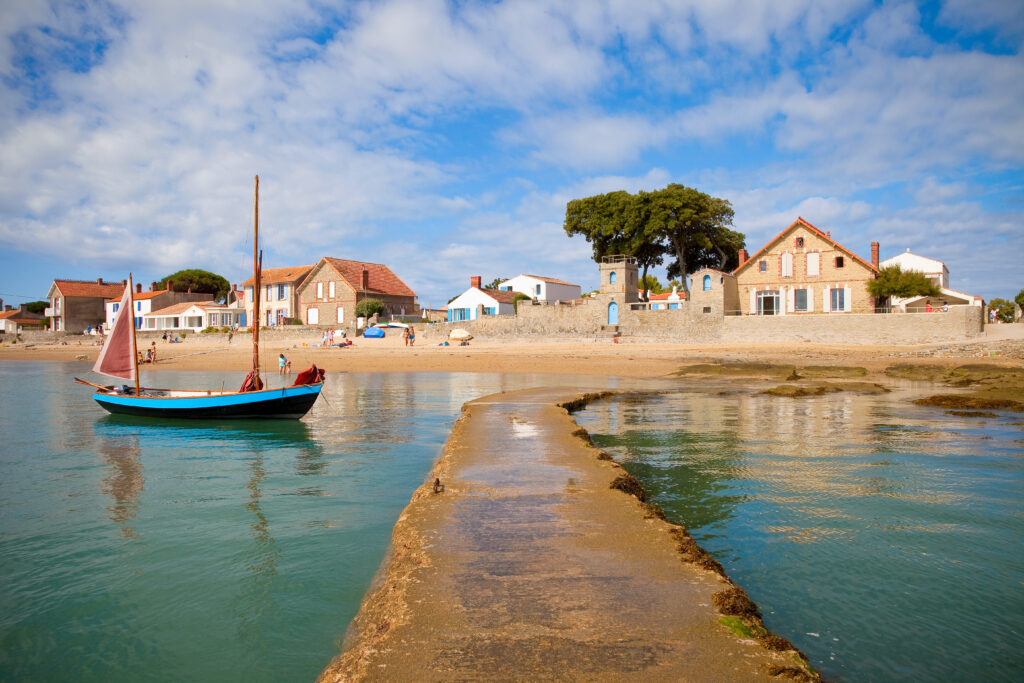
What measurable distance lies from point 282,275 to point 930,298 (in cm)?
5544

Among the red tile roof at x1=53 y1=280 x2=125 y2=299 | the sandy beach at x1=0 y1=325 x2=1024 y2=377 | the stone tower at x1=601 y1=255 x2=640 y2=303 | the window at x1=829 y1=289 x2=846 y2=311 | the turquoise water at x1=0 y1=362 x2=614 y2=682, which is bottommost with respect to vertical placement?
the turquoise water at x1=0 y1=362 x2=614 y2=682

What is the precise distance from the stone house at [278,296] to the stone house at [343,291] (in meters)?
0.66

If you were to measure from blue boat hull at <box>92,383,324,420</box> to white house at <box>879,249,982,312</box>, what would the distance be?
34834 millimetres

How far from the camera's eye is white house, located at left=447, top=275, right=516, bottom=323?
5816cm

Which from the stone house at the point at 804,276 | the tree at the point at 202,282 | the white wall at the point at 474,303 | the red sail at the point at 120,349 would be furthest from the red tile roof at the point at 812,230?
the tree at the point at 202,282

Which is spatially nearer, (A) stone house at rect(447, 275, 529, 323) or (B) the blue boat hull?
(B) the blue boat hull

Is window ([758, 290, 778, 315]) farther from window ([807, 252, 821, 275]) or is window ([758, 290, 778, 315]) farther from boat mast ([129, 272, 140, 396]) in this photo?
boat mast ([129, 272, 140, 396])

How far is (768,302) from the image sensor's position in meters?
43.4

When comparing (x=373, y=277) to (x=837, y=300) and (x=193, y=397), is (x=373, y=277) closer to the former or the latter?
(x=837, y=300)

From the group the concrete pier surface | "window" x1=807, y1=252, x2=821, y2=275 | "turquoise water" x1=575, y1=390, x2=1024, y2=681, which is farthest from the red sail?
"window" x1=807, y1=252, x2=821, y2=275

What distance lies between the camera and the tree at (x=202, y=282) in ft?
283

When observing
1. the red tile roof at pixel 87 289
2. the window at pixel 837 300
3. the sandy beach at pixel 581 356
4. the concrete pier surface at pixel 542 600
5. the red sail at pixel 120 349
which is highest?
the red tile roof at pixel 87 289

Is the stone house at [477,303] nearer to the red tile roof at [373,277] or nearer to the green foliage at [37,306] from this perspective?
the red tile roof at [373,277]

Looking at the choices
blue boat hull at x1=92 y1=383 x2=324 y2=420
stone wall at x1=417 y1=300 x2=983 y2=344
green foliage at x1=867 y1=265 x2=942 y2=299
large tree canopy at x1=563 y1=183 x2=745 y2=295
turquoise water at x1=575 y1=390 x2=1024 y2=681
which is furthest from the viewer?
large tree canopy at x1=563 y1=183 x2=745 y2=295
